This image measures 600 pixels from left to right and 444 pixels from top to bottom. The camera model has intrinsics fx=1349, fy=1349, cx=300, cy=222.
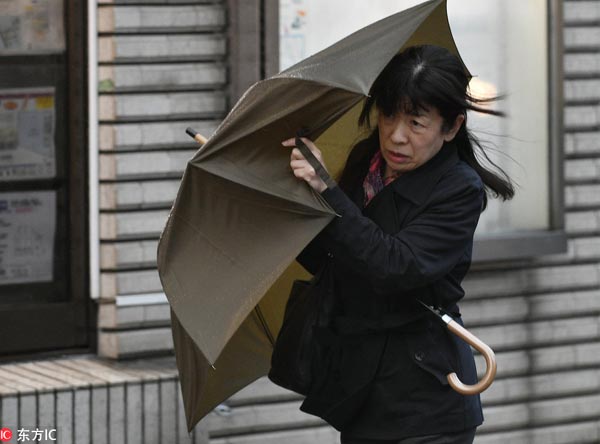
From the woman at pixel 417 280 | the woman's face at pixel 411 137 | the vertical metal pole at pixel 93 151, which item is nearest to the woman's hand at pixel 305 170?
the woman at pixel 417 280

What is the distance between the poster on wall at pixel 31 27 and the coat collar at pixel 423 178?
2.81 meters

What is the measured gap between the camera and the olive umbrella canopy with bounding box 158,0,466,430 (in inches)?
135

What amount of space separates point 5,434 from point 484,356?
262 cm

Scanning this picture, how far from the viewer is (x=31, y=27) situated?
5949 mm

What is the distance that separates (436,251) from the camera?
3479 mm

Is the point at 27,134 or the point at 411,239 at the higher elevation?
the point at 27,134

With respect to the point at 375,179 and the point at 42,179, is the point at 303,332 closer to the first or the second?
the point at 375,179

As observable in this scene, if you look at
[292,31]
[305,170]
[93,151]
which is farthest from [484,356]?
[292,31]

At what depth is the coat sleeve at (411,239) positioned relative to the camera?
3391 millimetres

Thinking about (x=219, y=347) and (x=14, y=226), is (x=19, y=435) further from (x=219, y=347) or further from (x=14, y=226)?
(x=219, y=347)

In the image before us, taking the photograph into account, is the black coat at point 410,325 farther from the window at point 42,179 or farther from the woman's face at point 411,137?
the window at point 42,179

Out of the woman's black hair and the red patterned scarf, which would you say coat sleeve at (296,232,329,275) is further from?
the woman's black hair


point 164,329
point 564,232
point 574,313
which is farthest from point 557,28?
point 164,329

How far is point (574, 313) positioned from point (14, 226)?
2.98 m
